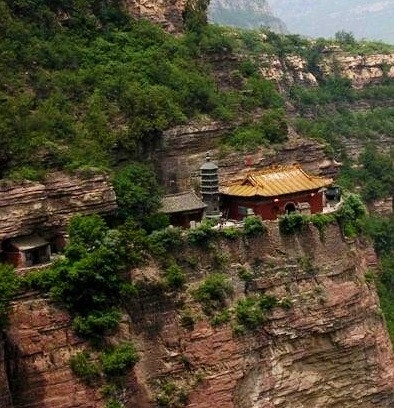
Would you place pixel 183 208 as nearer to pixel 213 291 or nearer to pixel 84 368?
pixel 213 291

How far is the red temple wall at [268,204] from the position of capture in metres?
27.8

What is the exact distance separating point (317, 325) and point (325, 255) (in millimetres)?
2349

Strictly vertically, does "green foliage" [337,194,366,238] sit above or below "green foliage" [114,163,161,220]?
below

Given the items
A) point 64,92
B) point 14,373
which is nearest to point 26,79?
point 64,92

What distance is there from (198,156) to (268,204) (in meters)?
3.09

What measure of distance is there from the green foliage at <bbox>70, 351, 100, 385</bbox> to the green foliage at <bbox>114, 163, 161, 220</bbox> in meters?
4.80

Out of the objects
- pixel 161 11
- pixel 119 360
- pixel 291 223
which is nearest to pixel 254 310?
pixel 291 223

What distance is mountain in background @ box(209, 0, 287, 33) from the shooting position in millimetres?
142750

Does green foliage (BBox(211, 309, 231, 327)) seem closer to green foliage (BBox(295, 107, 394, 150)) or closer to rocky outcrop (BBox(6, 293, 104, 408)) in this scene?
rocky outcrop (BBox(6, 293, 104, 408))

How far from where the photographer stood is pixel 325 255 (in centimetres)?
2772

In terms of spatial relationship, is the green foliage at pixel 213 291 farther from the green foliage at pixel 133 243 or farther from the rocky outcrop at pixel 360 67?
the rocky outcrop at pixel 360 67

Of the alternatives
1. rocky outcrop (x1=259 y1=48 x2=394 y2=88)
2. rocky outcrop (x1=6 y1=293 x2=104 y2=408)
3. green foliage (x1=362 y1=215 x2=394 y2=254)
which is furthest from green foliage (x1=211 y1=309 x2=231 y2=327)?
rocky outcrop (x1=259 y1=48 x2=394 y2=88)

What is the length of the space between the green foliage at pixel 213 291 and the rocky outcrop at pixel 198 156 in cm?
433

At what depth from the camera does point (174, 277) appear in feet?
81.1
